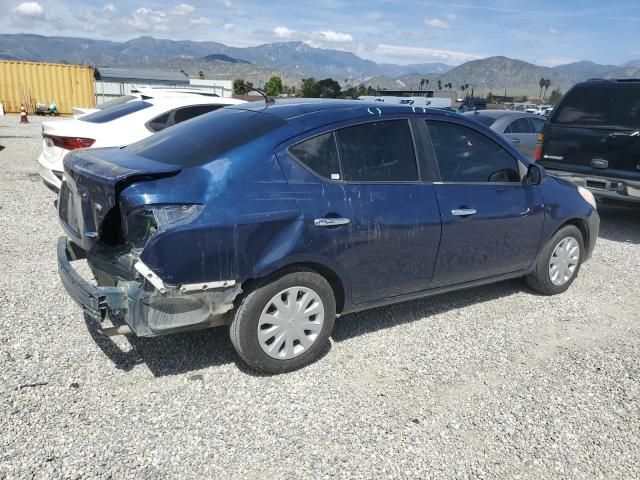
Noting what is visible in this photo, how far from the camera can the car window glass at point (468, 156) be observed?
4.06 m

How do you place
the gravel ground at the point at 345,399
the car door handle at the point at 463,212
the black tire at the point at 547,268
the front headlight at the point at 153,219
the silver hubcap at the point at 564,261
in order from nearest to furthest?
the gravel ground at the point at 345,399
the front headlight at the point at 153,219
the car door handle at the point at 463,212
the black tire at the point at 547,268
the silver hubcap at the point at 564,261

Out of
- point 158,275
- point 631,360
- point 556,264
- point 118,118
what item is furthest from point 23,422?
point 118,118

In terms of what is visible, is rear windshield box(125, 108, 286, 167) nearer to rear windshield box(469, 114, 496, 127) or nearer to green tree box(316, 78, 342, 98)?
rear windshield box(469, 114, 496, 127)

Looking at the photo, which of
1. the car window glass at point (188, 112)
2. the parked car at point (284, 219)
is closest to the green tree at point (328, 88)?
the car window glass at point (188, 112)

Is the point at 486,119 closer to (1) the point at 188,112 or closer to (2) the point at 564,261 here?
(1) the point at 188,112

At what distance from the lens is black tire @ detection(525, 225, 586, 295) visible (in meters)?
4.93

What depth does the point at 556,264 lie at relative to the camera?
16.6ft

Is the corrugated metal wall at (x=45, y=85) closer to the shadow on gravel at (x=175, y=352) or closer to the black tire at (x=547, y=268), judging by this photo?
the shadow on gravel at (x=175, y=352)

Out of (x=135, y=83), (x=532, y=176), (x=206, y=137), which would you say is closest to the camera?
(x=206, y=137)

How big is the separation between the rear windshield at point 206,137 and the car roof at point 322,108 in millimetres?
94

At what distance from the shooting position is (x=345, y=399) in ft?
10.7

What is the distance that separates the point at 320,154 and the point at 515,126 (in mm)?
9062

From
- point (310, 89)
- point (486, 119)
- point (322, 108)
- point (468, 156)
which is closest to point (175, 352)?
point (322, 108)

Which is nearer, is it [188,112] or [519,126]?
[188,112]
